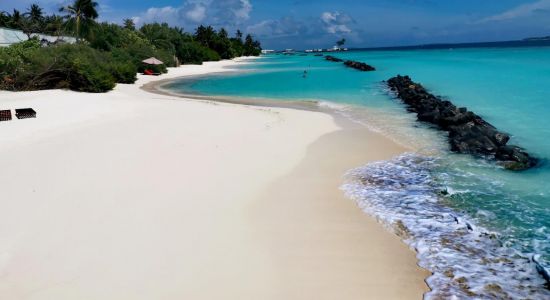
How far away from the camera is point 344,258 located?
5543mm

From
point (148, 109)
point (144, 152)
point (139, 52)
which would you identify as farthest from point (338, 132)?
point (139, 52)

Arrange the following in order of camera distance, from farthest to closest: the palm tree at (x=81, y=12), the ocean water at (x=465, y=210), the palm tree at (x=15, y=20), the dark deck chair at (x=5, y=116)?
the palm tree at (x=15, y=20) < the palm tree at (x=81, y=12) < the dark deck chair at (x=5, y=116) < the ocean water at (x=465, y=210)

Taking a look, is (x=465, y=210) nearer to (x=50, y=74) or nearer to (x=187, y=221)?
(x=187, y=221)

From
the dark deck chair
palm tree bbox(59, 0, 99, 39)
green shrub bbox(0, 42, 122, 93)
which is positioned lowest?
the dark deck chair

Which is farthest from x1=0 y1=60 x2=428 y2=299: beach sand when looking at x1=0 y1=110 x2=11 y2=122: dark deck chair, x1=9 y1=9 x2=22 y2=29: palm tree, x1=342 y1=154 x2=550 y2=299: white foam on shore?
x1=9 y1=9 x2=22 y2=29: palm tree

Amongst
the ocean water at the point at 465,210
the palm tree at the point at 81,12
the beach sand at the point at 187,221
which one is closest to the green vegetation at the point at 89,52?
the palm tree at the point at 81,12

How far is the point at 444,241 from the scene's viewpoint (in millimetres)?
6090

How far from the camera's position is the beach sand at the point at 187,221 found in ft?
16.1

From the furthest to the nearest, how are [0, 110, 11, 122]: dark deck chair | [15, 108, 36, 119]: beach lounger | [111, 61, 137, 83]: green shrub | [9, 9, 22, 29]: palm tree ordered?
[9, 9, 22, 29]: palm tree < [111, 61, 137, 83]: green shrub < [15, 108, 36, 119]: beach lounger < [0, 110, 11, 122]: dark deck chair

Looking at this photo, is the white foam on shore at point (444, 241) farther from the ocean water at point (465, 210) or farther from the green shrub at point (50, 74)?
the green shrub at point (50, 74)

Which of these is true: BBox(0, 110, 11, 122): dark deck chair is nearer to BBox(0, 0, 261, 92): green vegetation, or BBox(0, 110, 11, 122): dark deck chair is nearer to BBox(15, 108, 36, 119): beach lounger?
BBox(15, 108, 36, 119): beach lounger

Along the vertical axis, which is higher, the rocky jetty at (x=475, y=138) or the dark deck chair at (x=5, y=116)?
the dark deck chair at (x=5, y=116)

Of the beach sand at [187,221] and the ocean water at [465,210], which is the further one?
the ocean water at [465,210]

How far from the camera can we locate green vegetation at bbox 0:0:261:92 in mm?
22984
